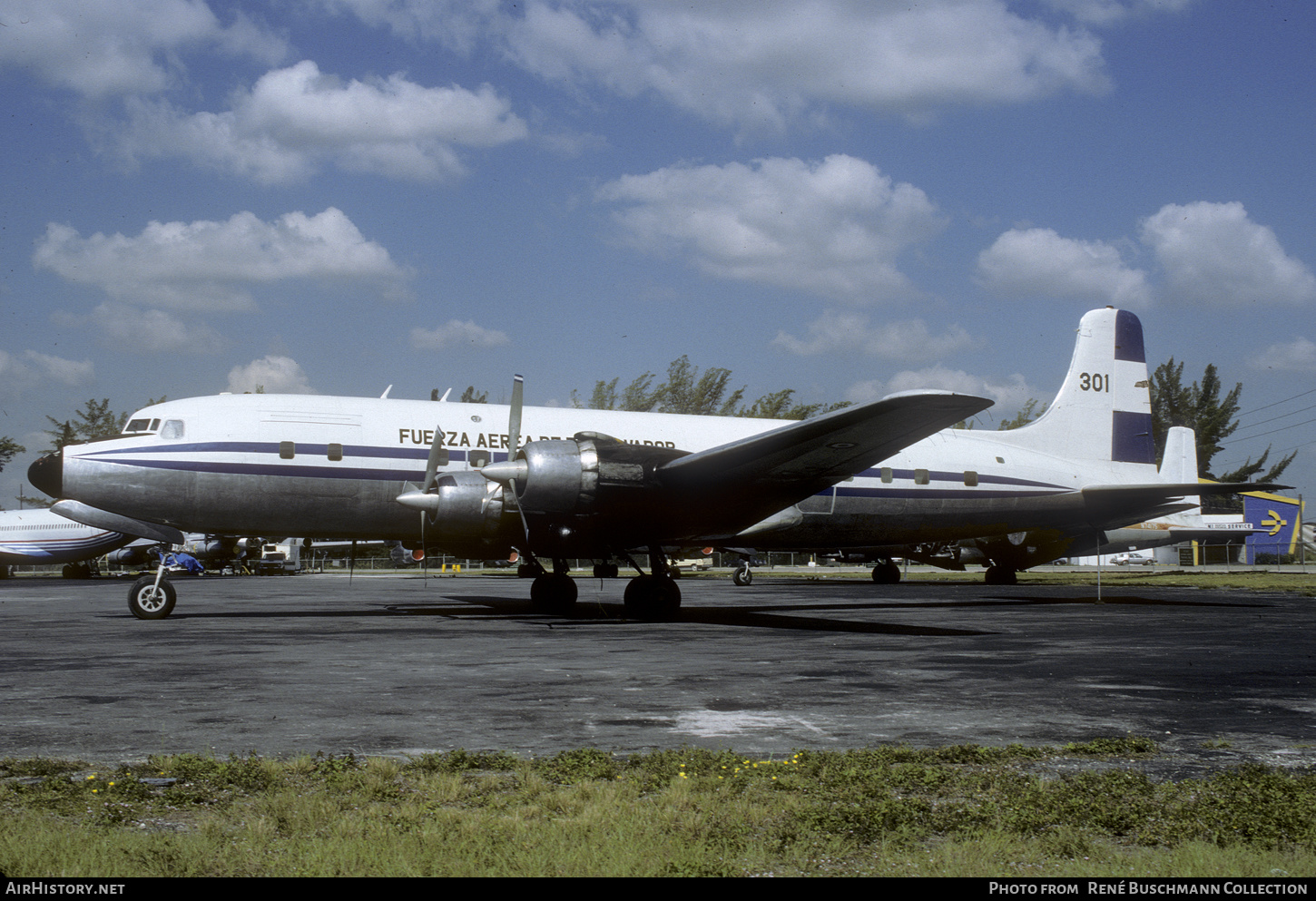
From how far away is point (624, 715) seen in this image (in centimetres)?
737

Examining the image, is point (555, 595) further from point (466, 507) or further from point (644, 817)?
point (644, 817)

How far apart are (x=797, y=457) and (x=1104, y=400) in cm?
1317

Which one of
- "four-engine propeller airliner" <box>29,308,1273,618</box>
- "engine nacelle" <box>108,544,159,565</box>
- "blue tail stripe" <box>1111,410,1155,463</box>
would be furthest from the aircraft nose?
"engine nacelle" <box>108,544,159,565</box>

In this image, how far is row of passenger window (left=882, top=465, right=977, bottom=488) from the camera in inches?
805

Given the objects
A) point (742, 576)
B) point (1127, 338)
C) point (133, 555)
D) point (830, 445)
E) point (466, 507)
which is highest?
point (1127, 338)

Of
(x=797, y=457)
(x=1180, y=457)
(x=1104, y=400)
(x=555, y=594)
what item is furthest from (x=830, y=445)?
(x=1180, y=457)

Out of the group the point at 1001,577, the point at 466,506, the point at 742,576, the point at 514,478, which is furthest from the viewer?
the point at 1001,577

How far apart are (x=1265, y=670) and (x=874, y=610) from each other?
10254mm

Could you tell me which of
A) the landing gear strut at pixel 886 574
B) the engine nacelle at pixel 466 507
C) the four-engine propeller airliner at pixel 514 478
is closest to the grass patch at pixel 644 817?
the four-engine propeller airliner at pixel 514 478

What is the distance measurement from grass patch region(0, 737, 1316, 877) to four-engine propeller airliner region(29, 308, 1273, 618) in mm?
9007

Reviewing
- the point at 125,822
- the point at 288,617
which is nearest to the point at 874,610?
the point at 288,617

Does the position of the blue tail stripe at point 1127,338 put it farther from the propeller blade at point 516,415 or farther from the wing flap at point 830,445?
the propeller blade at point 516,415

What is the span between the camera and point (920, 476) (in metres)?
20.9

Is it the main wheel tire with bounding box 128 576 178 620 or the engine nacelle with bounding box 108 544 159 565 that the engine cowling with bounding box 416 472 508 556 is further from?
the engine nacelle with bounding box 108 544 159 565
